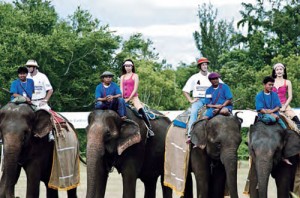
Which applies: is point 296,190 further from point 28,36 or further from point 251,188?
point 28,36

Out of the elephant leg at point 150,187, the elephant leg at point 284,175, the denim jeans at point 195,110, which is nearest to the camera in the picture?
the elephant leg at point 284,175

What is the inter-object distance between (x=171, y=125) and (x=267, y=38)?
4222 centimetres

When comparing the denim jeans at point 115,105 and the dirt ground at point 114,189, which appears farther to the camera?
the dirt ground at point 114,189

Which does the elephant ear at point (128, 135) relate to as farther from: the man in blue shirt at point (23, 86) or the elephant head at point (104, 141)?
the man in blue shirt at point (23, 86)

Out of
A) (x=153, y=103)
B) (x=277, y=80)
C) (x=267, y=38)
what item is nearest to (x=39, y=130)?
(x=277, y=80)

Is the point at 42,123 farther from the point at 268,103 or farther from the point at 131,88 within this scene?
the point at 268,103

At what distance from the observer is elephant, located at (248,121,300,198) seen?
16.0 meters

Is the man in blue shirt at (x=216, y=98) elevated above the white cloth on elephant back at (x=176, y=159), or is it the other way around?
the man in blue shirt at (x=216, y=98)

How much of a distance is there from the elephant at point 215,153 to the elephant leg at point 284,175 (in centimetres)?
86

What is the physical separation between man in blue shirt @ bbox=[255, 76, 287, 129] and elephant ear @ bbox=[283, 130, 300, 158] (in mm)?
272

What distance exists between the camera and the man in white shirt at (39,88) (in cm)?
1912

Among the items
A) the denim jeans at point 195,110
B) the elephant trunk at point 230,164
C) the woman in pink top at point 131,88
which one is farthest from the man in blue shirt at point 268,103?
the woman in pink top at point 131,88

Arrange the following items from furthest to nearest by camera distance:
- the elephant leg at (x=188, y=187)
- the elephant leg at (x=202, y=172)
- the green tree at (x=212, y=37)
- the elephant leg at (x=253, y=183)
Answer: the green tree at (x=212, y=37)
the elephant leg at (x=188, y=187)
the elephant leg at (x=202, y=172)
the elephant leg at (x=253, y=183)

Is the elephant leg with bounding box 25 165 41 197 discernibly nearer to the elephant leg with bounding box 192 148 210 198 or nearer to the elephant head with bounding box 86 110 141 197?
the elephant head with bounding box 86 110 141 197
